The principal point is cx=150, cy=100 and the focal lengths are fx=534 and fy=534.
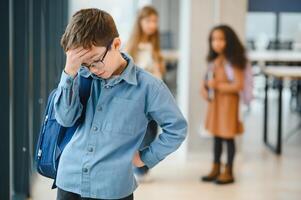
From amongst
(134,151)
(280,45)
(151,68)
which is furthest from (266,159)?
(280,45)

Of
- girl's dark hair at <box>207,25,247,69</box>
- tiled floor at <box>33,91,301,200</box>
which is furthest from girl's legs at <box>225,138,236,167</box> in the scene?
girl's dark hair at <box>207,25,247,69</box>

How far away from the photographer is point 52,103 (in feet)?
5.46

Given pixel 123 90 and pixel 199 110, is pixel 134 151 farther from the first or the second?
pixel 199 110

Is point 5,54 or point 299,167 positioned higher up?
point 5,54

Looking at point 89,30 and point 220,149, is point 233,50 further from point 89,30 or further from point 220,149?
point 89,30

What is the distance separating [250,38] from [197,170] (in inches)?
204

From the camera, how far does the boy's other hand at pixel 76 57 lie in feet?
4.83

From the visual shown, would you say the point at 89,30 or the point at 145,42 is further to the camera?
the point at 145,42

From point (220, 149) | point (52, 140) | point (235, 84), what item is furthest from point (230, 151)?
point (52, 140)

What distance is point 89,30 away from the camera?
1470 millimetres

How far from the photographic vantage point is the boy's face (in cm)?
150

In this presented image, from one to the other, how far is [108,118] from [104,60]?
18 centimetres

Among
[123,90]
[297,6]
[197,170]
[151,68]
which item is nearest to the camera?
[123,90]

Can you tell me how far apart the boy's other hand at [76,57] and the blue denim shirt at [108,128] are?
0.05 meters
